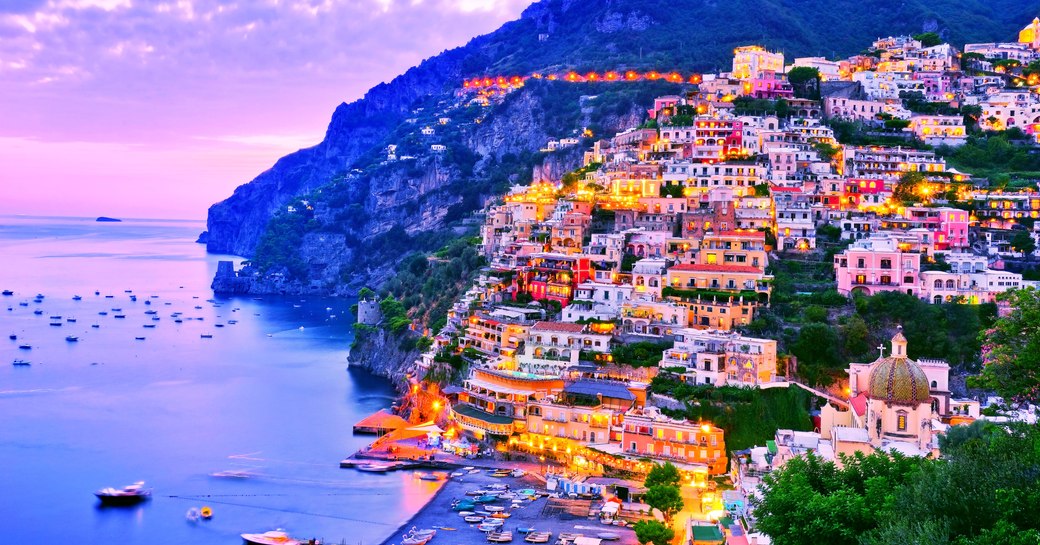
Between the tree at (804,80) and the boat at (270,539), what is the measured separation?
170 feet

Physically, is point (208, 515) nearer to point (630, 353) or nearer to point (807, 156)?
point (630, 353)

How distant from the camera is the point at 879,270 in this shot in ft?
150

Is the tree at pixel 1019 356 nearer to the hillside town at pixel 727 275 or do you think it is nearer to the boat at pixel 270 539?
the hillside town at pixel 727 275

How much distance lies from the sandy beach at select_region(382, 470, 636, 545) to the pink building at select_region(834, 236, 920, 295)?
18474 mm

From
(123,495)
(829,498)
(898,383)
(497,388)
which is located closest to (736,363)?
(898,383)

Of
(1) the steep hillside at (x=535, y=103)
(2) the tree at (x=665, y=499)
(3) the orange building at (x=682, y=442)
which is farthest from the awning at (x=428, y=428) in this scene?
(1) the steep hillside at (x=535, y=103)

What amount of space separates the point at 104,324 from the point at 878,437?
75.4 meters

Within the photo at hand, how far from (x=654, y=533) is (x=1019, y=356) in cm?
1477

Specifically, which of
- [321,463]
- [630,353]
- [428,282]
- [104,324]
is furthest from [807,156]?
[104,324]

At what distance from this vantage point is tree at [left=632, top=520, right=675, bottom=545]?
29.7 meters

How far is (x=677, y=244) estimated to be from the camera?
5359 centimetres

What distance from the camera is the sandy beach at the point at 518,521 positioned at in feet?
107

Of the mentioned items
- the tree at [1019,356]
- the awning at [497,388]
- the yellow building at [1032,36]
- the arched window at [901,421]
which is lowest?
the awning at [497,388]

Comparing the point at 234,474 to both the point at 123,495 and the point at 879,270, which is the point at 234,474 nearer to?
the point at 123,495
